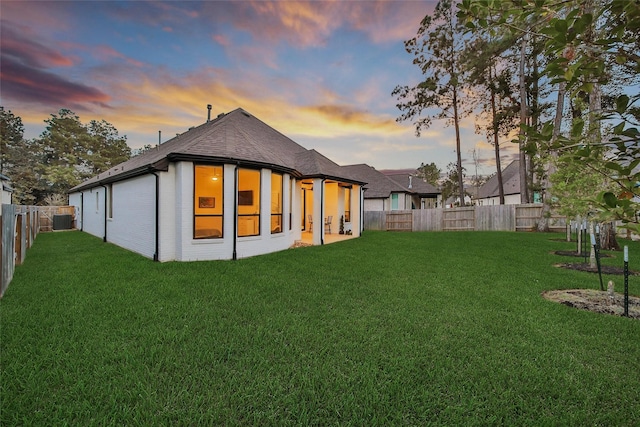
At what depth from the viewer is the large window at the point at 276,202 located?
10242 millimetres

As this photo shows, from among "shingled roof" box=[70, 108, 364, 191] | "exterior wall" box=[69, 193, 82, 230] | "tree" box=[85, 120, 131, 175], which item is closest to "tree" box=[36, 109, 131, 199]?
"tree" box=[85, 120, 131, 175]

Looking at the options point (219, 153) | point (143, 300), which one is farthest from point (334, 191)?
point (143, 300)

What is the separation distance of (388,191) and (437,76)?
31.5 feet

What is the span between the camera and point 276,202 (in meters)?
10.5

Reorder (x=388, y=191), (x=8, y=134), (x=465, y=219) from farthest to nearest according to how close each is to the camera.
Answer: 1. (x=8, y=134)
2. (x=388, y=191)
3. (x=465, y=219)

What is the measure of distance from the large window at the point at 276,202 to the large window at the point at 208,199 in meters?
1.86

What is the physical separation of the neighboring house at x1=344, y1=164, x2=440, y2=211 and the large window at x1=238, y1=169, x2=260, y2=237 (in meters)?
14.1

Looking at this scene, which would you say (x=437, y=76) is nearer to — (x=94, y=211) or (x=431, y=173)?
(x=94, y=211)

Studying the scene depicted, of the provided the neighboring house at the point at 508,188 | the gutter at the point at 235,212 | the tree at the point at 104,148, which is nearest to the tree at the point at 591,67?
the gutter at the point at 235,212

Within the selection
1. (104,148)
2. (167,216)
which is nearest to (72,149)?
(104,148)

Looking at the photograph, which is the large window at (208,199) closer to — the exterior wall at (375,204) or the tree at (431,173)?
the exterior wall at (375,204)

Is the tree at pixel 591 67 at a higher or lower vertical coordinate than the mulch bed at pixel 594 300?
higher

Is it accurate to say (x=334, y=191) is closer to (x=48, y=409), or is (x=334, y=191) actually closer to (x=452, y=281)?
(x=452, y=281)

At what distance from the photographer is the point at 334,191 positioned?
50.8 ft
